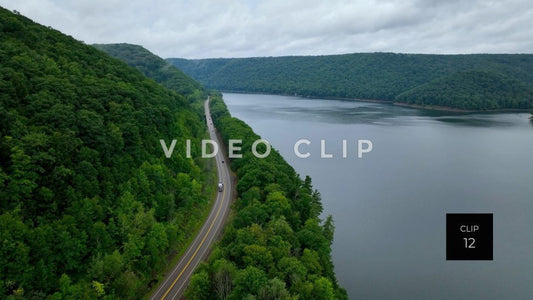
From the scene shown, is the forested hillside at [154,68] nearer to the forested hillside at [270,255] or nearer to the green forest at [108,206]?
the green forest at [108,206]

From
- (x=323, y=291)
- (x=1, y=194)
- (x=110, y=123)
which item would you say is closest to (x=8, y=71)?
(x=110, y=123)

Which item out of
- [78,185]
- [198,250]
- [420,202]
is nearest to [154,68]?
[420,202]

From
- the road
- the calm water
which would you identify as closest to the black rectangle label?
the calm water

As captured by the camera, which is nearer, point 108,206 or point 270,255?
point 270,255

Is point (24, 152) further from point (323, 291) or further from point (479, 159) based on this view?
point (479, 159)

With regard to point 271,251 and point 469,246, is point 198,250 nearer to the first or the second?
point 271,251

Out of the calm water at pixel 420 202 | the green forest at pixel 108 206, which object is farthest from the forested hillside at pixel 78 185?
the calm water at pixel 420 202
